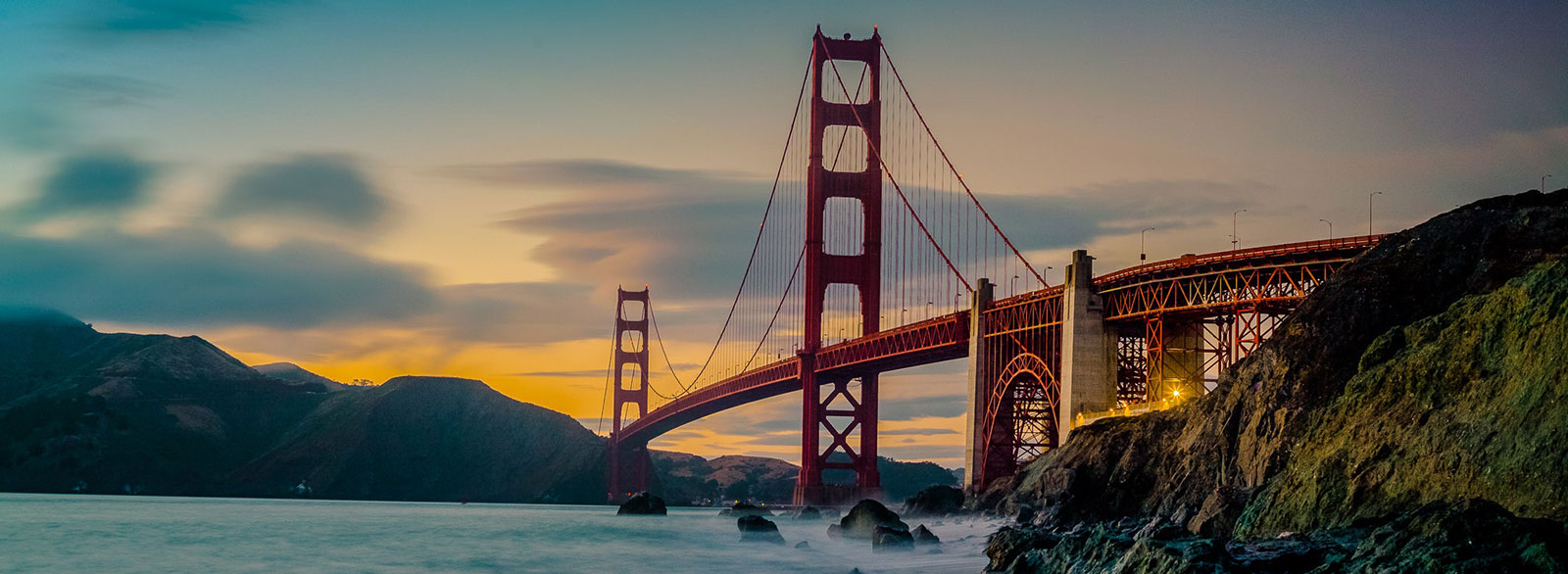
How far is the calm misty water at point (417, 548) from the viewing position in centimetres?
4469

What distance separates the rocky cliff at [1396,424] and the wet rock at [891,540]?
8313mm

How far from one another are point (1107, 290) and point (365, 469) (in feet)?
428

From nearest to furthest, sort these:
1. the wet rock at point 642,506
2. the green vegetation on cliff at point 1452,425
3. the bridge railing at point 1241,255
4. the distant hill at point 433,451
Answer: the green vegetation on cliff at point 1452,425 → the bridge railing at point 1241,255 → the wet rock at point 642,506 → the distant hill at point 433,451

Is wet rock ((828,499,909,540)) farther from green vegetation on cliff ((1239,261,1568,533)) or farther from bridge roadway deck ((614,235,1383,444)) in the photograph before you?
green vegetation on cliff ((1239,261,1568,533))

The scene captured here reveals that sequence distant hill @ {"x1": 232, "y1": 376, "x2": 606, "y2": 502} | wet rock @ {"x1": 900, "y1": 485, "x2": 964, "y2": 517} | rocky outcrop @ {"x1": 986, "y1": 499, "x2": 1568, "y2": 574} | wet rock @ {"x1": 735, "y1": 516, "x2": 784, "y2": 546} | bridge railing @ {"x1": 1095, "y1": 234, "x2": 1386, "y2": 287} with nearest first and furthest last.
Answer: rocky outcrop @ {"x1": 986, "y1": 499, "x2": 1568, "y2": 574} < bridge railing @ {"x1": 1095, "y1": 234, "x2": 1386, "y2": 287} < wet rock @ {"x1": 735, "y1": 516, "x2": 784, "y2": 546} < wet rock @ {"x1": 900, "y1": 485, "x2": 964, "y2": 517} < distant hill @ {"x1": 232, "y1": 376, "x2": 606, "y2": 502}

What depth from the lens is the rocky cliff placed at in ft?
64.7

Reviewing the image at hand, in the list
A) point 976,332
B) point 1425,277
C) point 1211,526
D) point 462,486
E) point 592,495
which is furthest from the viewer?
point 462,486

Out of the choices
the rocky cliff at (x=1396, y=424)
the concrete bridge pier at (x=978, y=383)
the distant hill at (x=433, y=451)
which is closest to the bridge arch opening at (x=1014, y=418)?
the concrete bridge pier at (x=978, y=383)

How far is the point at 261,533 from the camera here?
64.8m

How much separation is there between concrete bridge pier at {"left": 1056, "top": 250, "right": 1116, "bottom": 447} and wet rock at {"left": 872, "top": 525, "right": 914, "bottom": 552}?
9.26 meters

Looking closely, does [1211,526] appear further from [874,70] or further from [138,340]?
[138,340]

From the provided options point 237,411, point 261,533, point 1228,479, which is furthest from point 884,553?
point 237,411

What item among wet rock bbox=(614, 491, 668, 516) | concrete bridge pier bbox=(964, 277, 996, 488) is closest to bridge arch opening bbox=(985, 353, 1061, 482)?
concrete bridge pier bbox=(964, 277, 996, 488)

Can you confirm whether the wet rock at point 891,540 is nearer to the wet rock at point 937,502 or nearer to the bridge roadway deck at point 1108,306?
the bridge roadway deck at point 1108,306
